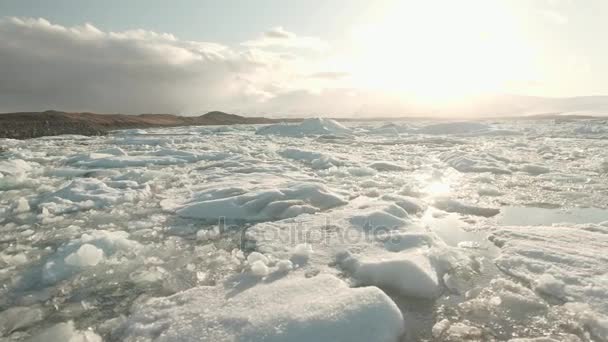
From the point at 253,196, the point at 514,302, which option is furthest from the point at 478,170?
the point at 514,302

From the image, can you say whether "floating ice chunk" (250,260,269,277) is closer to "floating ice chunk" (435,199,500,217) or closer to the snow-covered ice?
the snow-covered ice

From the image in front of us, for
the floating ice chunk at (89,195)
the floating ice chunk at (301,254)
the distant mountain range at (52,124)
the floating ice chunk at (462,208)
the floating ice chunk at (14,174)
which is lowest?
the floating ice chunk at (462,208)

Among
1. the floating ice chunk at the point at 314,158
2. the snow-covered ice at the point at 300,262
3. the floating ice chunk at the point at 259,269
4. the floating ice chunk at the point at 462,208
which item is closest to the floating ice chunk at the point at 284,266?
the snow-covered ice at the point at 300,262

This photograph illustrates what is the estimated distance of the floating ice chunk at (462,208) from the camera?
5375 millimetres

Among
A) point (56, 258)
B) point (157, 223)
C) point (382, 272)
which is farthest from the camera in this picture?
point (157, 223)

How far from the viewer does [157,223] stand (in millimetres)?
4715

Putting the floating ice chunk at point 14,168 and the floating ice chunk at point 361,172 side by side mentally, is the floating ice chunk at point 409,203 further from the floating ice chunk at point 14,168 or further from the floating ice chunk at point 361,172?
the floating ice chunk at point 14,168

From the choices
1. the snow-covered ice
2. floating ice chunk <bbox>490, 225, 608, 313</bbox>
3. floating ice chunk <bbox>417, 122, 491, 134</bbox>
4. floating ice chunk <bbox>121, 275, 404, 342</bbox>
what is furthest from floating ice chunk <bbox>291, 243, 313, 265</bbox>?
floating ice chunk <bbox>417, 122, 491, 134</bbox>

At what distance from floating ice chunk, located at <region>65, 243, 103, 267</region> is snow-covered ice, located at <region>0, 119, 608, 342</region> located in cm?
1

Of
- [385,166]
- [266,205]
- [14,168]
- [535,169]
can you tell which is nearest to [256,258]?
[266,205]

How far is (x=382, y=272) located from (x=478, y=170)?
7095mm

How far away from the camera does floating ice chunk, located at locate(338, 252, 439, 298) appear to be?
2967 millimetres

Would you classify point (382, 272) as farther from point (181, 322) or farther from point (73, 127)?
point (73, 127)

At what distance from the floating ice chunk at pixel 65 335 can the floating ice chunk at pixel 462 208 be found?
4.87 meters
